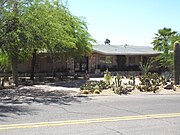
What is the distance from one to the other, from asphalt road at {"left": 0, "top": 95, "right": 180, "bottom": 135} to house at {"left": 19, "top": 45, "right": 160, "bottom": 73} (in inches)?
1059

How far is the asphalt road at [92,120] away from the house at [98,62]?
2690cm

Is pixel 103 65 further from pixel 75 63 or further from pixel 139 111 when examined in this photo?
pixel 139 111

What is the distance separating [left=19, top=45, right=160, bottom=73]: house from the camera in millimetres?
40562

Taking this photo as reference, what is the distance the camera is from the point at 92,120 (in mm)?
9492

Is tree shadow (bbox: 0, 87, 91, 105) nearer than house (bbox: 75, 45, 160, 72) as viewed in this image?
Yes

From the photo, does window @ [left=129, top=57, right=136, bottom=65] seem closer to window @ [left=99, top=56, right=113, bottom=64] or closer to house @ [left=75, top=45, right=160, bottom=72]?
house @ [left=75, top=45, right=160, bottom=72]

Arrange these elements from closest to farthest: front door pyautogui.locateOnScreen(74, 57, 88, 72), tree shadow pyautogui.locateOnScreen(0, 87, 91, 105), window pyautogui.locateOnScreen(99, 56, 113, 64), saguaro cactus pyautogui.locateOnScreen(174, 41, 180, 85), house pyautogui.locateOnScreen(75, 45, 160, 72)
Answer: tree shadow pyautogui.locateOnScreen(0, 87, 91, 105), saguaro cactus pyautogui.locateOnScreen(174, 41, 180, 85), front door pyautogui.locateOnScreen(74, 57, 88, 72), house pyautogui.locateOnScreen(75, 45, 160, 72), window pyautogui.locateOnScreen(99, 56, 113, 64)

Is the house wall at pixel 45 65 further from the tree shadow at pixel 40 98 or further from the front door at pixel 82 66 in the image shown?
the tree shadow at pixel 40 98

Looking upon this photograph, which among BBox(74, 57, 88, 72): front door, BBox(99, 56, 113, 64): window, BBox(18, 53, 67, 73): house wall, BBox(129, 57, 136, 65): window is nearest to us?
BBox(18, 53, 67, 73): house wall

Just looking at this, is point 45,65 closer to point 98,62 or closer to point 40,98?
point 98,62

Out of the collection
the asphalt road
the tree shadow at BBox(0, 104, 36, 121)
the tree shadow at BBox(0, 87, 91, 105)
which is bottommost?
the asphalt road

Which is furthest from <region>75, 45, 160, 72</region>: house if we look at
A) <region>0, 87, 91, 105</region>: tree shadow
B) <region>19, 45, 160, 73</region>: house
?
<region>0, 87, 91, 105</region>: tree shadow

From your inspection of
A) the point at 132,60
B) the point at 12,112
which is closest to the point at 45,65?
the point at 132,60

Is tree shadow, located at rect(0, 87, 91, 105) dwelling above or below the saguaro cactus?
below
